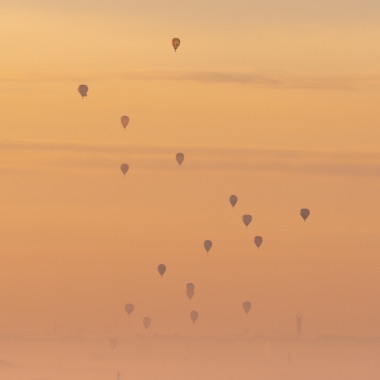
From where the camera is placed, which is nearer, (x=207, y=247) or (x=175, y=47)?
(x=175, y=47)

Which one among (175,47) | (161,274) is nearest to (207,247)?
(161,274)

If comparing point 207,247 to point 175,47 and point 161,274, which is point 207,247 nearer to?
point 161,274

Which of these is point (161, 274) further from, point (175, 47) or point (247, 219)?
point (175, 47)

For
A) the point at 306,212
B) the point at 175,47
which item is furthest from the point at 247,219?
the point at 175,47

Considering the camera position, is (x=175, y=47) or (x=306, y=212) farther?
(x=306, y=212)

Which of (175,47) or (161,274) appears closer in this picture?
(175,47)

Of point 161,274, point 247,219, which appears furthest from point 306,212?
point 161,274
